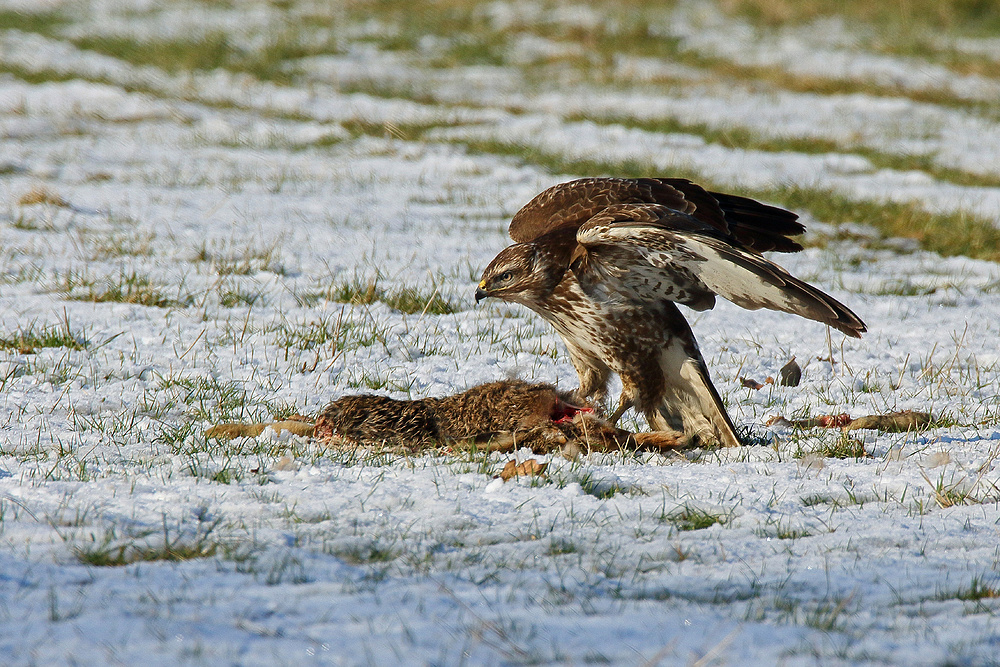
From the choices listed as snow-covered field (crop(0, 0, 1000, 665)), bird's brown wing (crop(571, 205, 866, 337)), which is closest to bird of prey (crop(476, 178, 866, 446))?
bird's brown wing (crop(571, 205, 866, 337))

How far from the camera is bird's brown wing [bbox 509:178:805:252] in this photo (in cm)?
497

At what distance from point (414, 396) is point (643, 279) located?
1553 mm

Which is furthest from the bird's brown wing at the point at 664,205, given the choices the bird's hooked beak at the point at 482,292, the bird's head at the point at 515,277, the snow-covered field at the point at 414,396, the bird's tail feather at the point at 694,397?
the snow-covered field at the point at 414,396

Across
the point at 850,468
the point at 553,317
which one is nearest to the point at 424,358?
the point at 553,317

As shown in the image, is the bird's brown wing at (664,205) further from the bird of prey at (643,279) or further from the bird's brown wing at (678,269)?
the bird's brown wing at (678,269)

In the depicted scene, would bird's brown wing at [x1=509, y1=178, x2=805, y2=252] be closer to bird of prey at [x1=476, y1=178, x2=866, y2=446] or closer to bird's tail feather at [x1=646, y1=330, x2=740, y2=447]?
bird of prey at [x1=476, y1=178, x2=866, y2=446]

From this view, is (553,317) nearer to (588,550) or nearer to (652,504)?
(652,504)

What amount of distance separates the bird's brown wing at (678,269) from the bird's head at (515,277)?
0.21 meters

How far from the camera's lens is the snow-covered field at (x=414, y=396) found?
2.61 m

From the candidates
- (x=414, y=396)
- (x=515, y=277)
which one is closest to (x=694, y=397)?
(x=515, y=277)

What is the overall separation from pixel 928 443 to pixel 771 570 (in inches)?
71.7

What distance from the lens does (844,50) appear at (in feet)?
67.5

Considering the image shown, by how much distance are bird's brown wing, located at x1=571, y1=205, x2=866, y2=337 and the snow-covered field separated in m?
0.72

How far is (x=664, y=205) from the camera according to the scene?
492 cm
